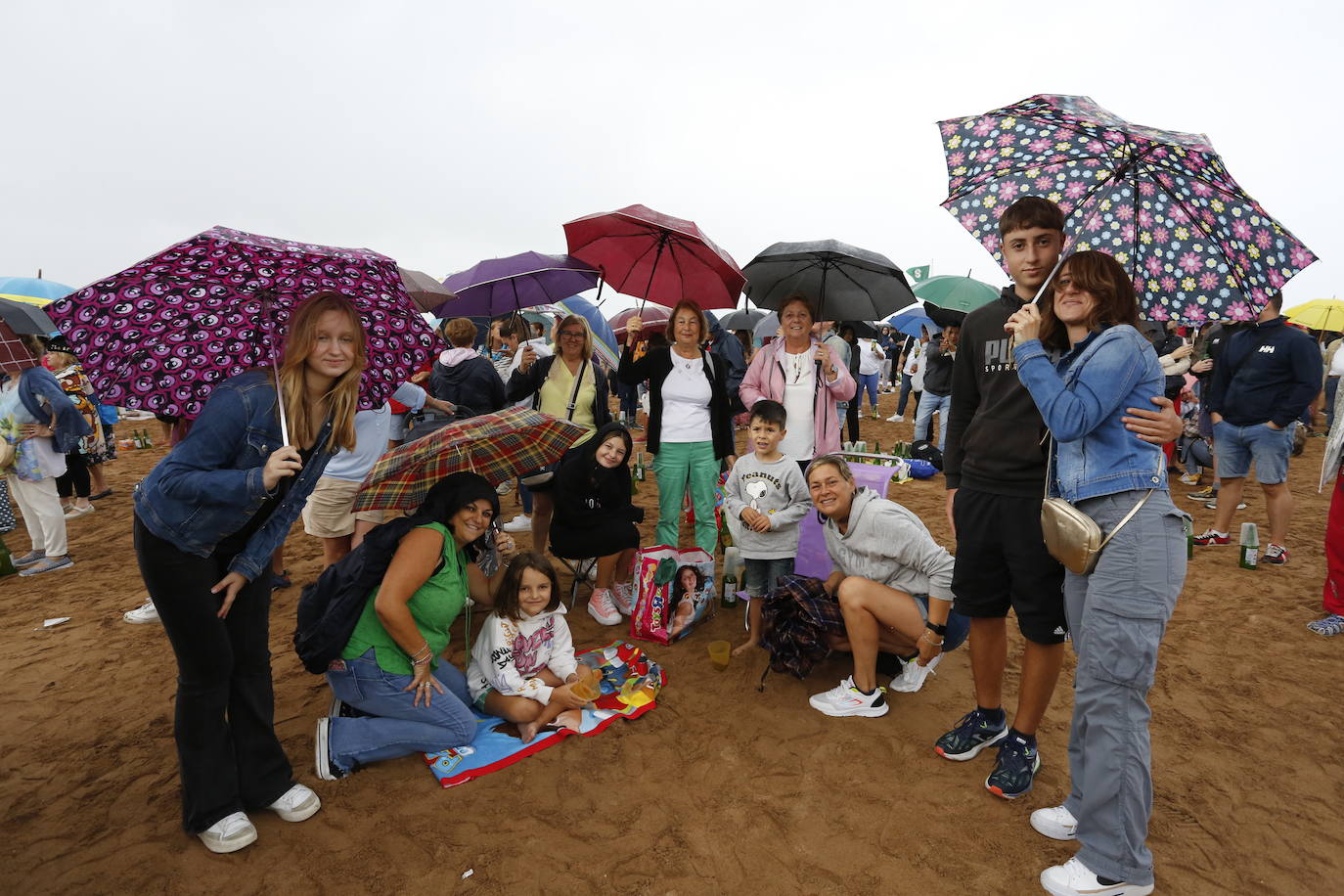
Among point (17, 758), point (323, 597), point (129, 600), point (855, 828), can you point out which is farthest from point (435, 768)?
point (129, 600)

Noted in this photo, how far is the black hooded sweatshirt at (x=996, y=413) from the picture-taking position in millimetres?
2566

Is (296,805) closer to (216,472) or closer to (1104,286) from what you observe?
(216,472)

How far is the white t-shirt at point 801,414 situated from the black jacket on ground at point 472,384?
2.45 metres

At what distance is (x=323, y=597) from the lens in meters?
3.09

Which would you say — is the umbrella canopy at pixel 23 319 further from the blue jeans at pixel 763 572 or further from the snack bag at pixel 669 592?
the blue jeans at pixel 763 572

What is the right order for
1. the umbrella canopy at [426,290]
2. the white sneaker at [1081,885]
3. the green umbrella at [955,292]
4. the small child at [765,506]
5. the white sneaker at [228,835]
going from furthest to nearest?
the green umbrella at [955,292]
the umbrella canopy at [426,290]
the small child at [765,506]
the white sneaker at [228,835]
the white sneaker at [1081,885]

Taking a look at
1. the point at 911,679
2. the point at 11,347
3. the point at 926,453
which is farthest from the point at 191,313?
the point at 926,453

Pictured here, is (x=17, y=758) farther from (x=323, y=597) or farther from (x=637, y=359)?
(x=637, y=359)

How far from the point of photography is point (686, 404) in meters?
4.84

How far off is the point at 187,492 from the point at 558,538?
2.63 meters

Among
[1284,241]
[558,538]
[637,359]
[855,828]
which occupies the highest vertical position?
[1284,241]

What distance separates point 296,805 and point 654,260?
4.12 metres

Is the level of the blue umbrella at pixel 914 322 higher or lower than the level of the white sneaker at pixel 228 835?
higher

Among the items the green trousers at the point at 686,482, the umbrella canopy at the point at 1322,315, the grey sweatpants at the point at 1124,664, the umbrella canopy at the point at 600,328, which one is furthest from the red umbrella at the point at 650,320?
the umbrella canopy at the point at 1322,315
